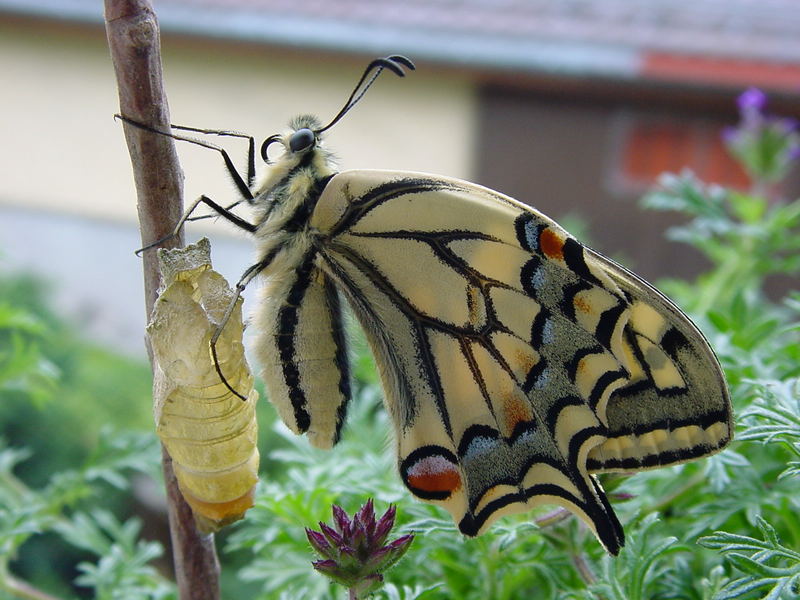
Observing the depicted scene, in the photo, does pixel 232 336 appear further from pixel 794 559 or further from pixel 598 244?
pixel 598 244

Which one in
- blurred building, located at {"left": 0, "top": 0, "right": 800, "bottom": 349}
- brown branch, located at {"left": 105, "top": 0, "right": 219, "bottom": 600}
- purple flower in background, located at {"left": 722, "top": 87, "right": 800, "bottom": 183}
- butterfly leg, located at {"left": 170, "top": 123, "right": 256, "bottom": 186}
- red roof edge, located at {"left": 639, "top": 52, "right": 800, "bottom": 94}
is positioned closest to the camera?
brown branch, located at {"left": 105, "top": 0, "right": 219, "bottom": 600}

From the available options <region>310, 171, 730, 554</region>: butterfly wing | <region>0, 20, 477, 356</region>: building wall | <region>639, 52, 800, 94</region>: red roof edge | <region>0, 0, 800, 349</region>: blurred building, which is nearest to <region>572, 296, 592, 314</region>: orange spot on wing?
Result: <region>310, 171, 730, 554</region>: butterfly wing

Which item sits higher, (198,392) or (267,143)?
(267,143)

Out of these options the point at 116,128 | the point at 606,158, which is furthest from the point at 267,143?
the point at 116,128

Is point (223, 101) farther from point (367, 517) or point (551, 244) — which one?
point (367, 517)

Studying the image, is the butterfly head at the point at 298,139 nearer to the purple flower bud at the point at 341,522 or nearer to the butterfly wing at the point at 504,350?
the butterfly wing at the point at 504,350

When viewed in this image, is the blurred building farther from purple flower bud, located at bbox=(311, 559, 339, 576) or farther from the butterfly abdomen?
purple flower bud, located at bbox=(311, 559, 339, 576)
